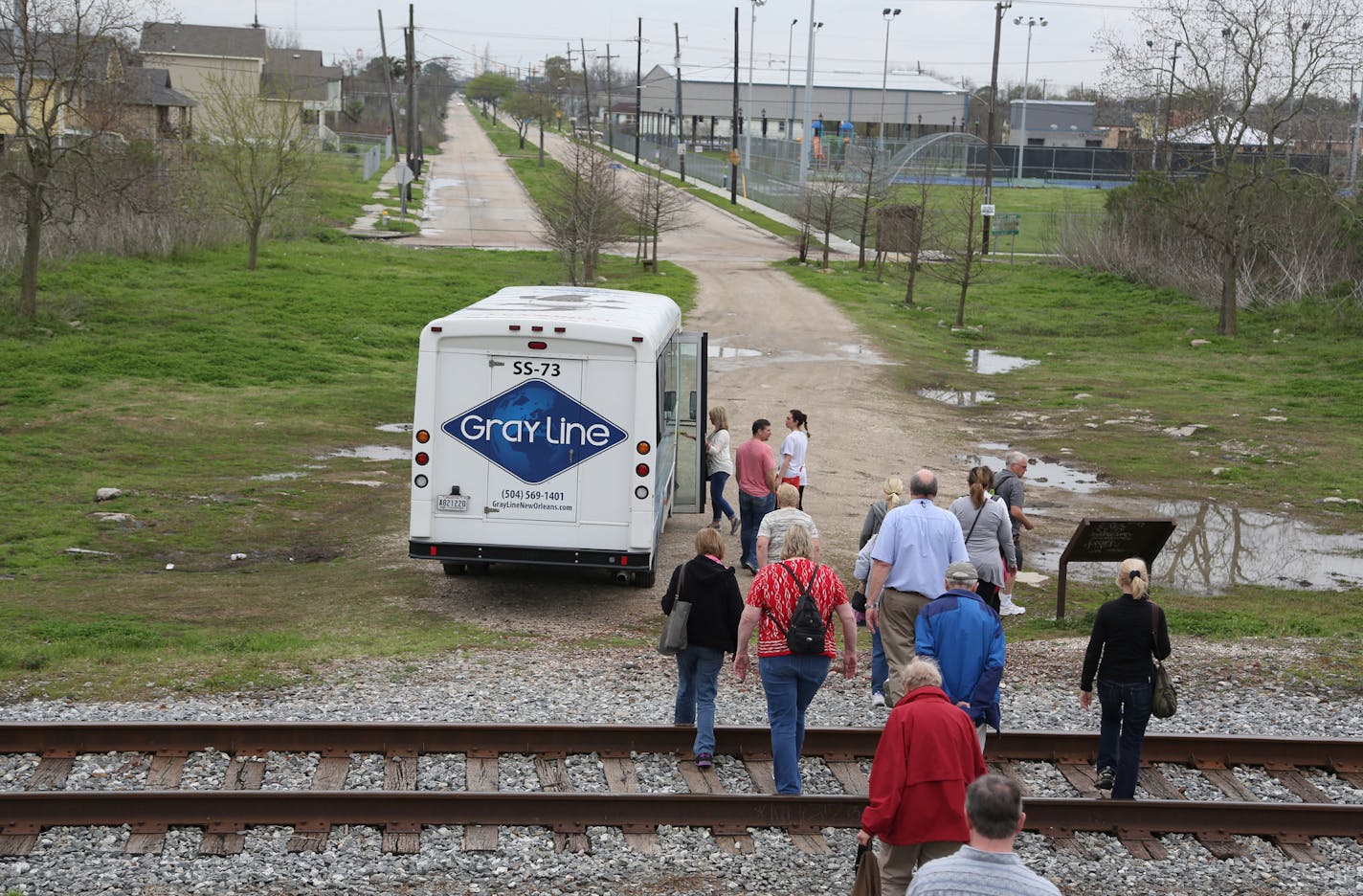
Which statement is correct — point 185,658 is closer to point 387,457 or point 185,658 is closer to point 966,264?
point 387,457

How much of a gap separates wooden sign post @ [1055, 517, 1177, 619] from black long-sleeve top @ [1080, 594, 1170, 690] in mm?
3540

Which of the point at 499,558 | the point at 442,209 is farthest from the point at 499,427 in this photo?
the point at 442,209

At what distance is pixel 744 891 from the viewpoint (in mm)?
6832

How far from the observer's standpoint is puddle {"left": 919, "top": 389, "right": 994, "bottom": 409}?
25.7 metres

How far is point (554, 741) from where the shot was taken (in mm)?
8562

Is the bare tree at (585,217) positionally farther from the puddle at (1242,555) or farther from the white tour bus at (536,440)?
the white tour bus at (536,440)

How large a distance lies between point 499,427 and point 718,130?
405 feet

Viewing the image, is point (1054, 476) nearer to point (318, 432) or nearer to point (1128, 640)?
point (318, 432)

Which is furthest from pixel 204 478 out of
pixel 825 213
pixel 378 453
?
pixel 825 213

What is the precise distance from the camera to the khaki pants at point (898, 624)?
28.1 feet

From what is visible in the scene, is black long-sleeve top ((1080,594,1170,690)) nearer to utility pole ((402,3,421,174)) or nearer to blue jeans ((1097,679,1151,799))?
blue jeans ((1097,679,1151,799))

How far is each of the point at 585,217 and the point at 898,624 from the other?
95.6 ft

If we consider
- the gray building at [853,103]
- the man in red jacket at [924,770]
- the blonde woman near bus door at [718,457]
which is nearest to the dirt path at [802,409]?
the blonde woman near bus door at [718,457]

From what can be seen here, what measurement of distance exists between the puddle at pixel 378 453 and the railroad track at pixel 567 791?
434 inches
